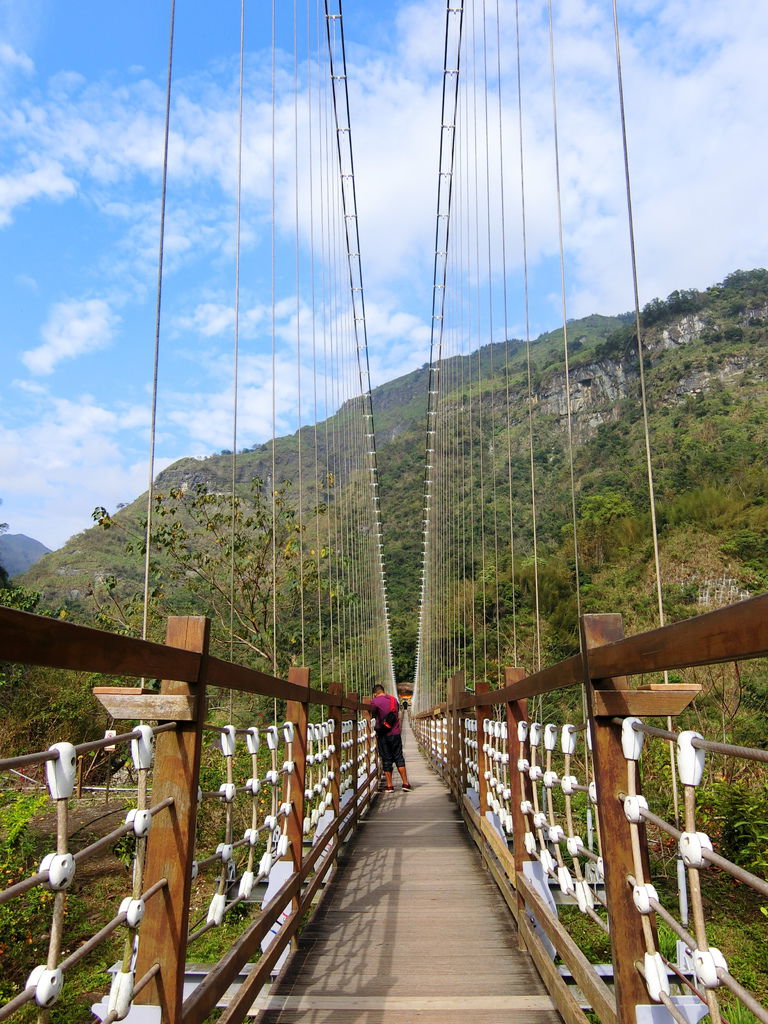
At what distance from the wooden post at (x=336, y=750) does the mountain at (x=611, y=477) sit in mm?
4932

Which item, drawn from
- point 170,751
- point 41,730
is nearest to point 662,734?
point 170,751

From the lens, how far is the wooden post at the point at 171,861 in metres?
1.09

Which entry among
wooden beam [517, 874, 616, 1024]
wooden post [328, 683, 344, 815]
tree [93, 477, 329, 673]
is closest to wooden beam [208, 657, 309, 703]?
wooden beam [517, 874, 616, 1024]

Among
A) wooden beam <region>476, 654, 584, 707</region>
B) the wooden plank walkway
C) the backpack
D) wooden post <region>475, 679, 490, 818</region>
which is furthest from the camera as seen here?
the backpack

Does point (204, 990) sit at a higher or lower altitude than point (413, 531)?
lower

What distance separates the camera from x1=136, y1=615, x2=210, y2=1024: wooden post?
42.8 inches

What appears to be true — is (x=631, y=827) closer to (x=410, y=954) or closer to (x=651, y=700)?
(x=651, y=700)

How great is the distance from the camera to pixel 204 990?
1.23 meters

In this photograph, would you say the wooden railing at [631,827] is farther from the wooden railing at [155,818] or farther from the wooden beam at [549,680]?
the wooden railing at [155,818]

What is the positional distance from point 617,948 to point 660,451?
18.3 m

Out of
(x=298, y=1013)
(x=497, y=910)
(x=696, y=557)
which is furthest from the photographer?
(x=696, y=557)

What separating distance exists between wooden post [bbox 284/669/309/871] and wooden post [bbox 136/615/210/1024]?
3.14 ft

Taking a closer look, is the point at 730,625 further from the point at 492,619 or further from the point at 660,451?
the point at 660,451

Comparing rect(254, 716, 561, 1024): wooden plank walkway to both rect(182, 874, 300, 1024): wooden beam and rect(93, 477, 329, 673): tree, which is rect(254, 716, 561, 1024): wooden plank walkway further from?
rect(93, 477, 329, 673): tree
